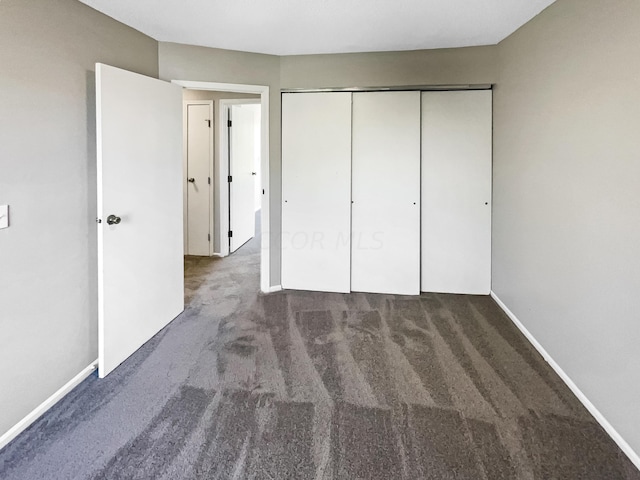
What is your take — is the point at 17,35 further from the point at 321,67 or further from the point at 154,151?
the point at 321,67

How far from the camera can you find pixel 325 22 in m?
2.84

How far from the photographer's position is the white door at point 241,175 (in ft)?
18.2

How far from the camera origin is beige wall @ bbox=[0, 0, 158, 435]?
1857 mm

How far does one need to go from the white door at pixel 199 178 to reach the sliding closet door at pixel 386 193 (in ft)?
7.80

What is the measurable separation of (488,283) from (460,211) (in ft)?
2.45

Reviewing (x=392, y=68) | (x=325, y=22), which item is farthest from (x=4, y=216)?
(x=392, y=68)

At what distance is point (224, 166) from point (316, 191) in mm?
2001

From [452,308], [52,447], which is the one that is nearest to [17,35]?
[52,447]

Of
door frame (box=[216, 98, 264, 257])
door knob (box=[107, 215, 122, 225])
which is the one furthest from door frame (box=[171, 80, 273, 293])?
door knob (box=[107, 215, 122, 225])

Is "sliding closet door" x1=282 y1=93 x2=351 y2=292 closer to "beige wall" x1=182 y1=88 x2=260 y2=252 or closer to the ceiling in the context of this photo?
the ceiling

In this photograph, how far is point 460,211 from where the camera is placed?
379 centimetres

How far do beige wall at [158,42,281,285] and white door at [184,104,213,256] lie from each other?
1.81 metres

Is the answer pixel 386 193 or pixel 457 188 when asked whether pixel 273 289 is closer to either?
pixel 386 193

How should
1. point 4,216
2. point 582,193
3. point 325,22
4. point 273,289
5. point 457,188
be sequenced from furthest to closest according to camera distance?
point 273,289 → point 457,188 → point 325,22 → point 582,193 → point 4,216
